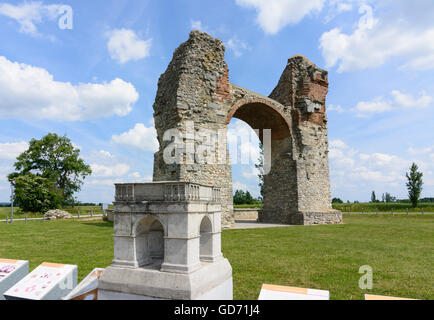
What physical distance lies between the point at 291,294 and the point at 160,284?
164 centimetres

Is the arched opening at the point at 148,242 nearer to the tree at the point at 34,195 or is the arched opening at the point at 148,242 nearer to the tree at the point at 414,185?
the tree at the point at 34,195

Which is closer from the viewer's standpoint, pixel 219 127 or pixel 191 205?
pixel 191 205

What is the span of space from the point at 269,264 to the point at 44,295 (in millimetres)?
4326

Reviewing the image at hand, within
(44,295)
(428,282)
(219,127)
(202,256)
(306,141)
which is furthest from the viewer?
(306,141)

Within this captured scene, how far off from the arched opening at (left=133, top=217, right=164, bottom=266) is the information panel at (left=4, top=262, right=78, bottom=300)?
3.77 ft

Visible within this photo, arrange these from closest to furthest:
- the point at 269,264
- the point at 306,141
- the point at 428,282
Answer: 1. the point at 428,282
2. the point at 269,264
3. the point at 306,141

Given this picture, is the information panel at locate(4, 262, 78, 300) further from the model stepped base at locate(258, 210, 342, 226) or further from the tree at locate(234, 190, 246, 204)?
the tree at locate(234, 190, 246, 204)

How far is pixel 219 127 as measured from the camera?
46.3ft

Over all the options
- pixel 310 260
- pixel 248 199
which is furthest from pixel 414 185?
pixel 310 260

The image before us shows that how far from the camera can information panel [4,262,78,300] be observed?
3.86 m

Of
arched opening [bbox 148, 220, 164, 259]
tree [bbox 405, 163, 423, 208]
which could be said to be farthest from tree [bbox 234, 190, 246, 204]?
arched opening [bbox 148, 220, 164, 259]

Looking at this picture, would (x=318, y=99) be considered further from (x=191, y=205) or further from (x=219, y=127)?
(x=191, y=205)
